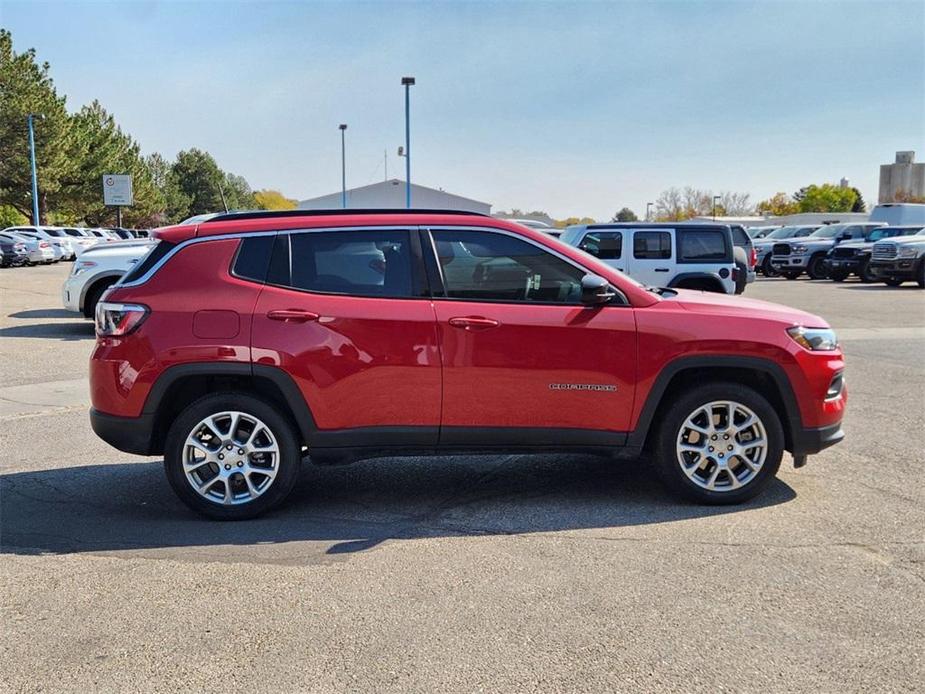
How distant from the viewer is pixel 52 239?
116ft

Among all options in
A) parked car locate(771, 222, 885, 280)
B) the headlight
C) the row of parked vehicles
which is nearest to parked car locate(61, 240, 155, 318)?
the headlight

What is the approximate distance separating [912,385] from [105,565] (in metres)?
8.56

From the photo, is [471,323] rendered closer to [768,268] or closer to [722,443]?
[722,443]

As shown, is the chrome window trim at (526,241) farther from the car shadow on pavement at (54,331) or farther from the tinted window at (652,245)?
the car shadow on pavement at (54,331)

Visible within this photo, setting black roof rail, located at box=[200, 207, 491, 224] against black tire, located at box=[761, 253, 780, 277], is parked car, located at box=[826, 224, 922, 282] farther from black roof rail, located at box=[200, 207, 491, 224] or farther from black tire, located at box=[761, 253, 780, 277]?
black roof rail, located at box=[200, 207, 491, 224]

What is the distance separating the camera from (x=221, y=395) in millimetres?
4844

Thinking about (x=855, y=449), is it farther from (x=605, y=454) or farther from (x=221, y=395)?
(x=221, y=395)

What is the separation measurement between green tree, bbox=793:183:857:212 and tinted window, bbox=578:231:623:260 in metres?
104

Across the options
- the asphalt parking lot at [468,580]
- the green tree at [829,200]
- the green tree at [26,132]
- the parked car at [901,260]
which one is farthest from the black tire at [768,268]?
the green tree at [829,200]

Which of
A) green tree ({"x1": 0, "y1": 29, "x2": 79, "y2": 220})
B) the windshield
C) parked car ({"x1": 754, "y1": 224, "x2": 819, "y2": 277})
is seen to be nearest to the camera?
the windshield

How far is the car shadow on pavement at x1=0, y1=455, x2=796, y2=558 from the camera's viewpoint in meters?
4.66

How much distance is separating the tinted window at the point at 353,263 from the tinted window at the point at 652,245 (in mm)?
9286

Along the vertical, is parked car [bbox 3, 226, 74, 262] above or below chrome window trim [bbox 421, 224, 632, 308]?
above

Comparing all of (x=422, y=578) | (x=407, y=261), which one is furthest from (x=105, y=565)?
(x=407, y=261)
